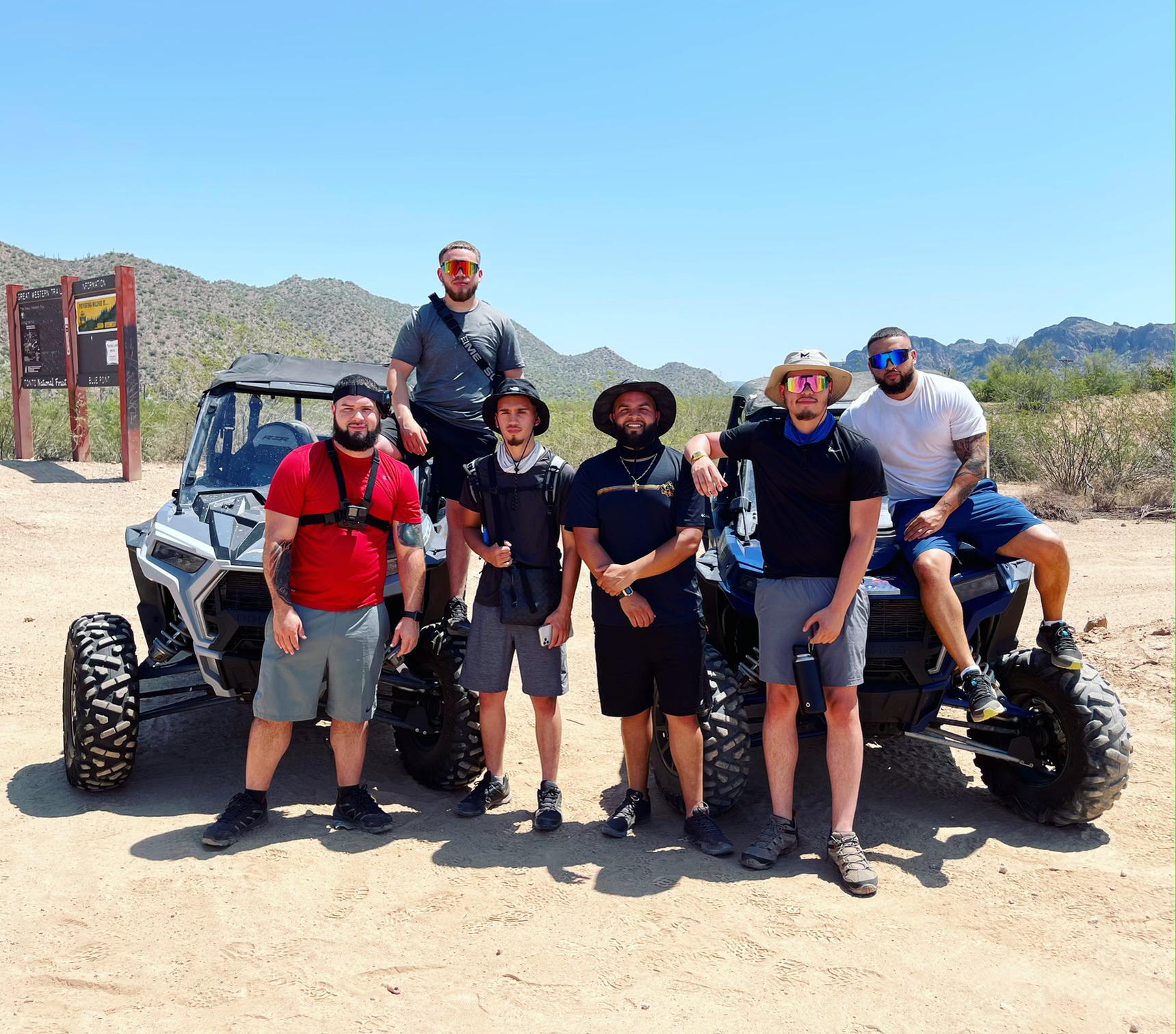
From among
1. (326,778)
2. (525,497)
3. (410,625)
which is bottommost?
(326,778)

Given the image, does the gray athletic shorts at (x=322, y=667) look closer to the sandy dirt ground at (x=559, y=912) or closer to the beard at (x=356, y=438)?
the sandy dirt ground at (x=559, y=912)

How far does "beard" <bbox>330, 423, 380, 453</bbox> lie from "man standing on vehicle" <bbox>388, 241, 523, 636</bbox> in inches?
35.1

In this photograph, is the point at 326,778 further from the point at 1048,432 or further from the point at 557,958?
the point at 1048,432

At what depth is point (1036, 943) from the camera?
379cm

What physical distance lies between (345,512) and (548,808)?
5.79ft

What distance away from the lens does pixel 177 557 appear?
198 inches

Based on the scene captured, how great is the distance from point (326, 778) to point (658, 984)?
2783 mm

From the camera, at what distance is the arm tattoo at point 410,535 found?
475 cm

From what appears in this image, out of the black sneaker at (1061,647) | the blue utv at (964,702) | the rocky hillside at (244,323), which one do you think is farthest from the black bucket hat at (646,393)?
the rocky hillside at (244,323)

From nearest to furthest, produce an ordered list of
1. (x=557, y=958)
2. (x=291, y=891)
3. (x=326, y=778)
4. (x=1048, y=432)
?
(x=557, y=958) < (x=291, y=891) < (x=326, y=778) < (x=1048, y=432)

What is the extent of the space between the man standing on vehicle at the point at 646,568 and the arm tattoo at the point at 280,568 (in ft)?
4.29

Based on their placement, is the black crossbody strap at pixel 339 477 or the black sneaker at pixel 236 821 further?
the black crossbody strap at pixel 339 477

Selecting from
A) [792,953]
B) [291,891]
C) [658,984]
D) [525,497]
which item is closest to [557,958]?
[658,984]

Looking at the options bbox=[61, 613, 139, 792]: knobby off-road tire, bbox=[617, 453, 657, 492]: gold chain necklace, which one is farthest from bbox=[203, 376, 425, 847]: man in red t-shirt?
bbox=[617, 453, 657, 492]: gold chain necklace
